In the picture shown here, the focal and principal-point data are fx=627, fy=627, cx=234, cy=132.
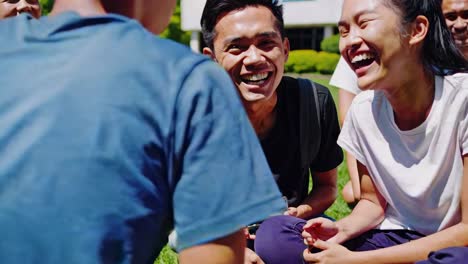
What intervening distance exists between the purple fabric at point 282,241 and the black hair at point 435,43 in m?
0.97

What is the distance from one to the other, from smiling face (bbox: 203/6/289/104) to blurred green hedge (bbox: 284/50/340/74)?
22818 mm

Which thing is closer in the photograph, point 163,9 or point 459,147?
point 163,9

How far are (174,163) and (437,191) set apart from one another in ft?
6.03

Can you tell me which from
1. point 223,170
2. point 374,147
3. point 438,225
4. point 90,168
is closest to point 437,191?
point 438,225

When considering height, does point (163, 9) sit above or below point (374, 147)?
above

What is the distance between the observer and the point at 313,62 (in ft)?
87.9

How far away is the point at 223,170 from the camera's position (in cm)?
125

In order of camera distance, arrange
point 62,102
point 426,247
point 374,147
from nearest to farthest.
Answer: point 62,102, point 426,247, point 374,147

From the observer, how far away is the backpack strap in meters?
3.28

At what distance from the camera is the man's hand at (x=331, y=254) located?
9.17 ft

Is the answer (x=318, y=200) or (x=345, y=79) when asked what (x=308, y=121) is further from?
(x=345, y=79)

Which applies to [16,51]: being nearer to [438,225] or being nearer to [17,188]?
[17,188]

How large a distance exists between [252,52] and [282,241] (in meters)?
0.95

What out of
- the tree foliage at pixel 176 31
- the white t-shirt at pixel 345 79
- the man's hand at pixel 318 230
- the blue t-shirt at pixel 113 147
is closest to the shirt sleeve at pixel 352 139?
the man's hand at pixel 318 230
